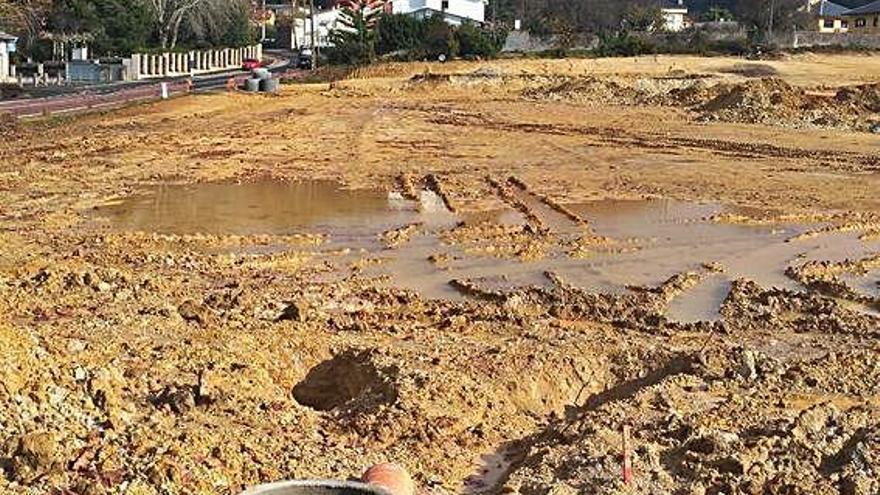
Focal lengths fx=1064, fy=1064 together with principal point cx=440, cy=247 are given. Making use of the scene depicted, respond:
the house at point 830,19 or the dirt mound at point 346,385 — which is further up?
the house at point 830,19

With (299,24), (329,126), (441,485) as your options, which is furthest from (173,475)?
(299,24)

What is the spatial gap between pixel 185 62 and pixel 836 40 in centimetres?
3817

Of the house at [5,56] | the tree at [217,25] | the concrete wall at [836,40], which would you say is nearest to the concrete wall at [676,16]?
the concrete wall at [836,40]

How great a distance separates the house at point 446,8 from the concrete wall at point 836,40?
69.4 ft

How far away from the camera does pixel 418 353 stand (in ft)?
32.1

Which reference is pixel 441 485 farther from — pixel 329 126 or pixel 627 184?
pixel 329 126

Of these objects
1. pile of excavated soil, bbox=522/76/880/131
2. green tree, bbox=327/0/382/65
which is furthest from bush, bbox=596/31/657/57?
pile of excavated soil, bbox=522/76/880/131

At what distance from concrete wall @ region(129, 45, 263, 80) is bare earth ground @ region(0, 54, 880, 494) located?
33.6m

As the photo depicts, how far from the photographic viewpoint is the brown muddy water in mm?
13727

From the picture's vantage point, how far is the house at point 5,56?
47.5 metres

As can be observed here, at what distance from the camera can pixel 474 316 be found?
11703 mm

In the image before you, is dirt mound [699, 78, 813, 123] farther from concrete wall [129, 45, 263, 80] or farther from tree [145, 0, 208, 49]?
tree [145, 0, 208, 49]

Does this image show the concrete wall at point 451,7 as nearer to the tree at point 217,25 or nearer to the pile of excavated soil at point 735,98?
the tree at point 217,25

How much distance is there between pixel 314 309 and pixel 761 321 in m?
4.95
